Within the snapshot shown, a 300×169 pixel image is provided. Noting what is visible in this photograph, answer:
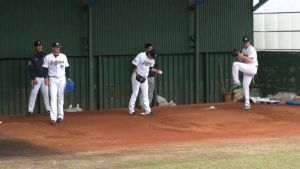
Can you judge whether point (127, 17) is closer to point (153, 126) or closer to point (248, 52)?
point (248, 52)

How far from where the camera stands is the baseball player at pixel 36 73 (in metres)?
18.2

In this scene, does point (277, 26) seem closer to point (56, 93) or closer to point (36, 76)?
point (36, 76)

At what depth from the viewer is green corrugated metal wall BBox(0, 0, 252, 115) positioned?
19141 mm

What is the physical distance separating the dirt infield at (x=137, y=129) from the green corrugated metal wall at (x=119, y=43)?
142 cm

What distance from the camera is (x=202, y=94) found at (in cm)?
2270

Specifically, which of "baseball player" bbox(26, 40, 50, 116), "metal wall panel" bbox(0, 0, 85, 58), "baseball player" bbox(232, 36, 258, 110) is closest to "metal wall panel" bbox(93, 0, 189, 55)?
"metal wall panel" bbox(0, 0, 85, 58)

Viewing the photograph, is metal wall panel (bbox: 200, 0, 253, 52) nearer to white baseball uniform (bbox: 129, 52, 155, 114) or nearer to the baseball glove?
white baseball uniform (bbox: 129, 52, 155, 114)

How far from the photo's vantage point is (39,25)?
63.7 ft

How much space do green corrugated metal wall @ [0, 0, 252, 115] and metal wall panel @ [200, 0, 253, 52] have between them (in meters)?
0.03

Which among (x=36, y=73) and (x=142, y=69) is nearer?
(x=142, y=69)

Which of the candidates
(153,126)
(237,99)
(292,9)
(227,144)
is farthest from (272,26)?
(227,144)

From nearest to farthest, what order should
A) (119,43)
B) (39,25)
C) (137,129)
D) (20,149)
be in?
(20,149)
(137,129)
(39,25)
(119,43)

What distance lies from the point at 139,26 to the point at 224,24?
11.0 ft

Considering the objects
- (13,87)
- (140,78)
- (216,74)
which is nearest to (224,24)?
(216,74)
